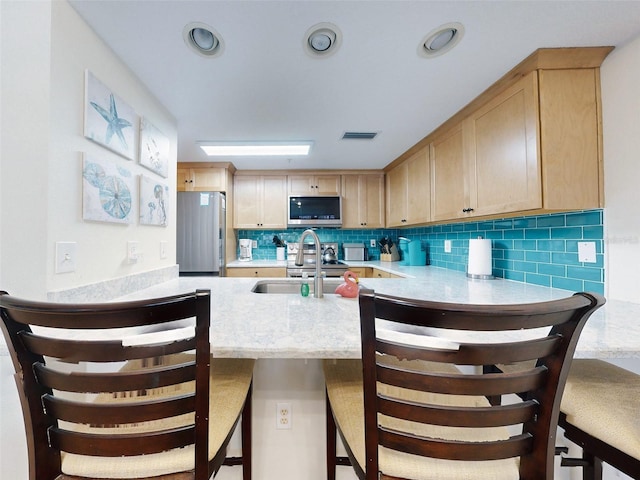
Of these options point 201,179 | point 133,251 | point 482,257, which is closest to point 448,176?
point 482,257

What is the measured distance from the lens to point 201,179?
3.36 metres

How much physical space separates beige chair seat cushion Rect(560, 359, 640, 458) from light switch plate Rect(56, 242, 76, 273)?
1.79m

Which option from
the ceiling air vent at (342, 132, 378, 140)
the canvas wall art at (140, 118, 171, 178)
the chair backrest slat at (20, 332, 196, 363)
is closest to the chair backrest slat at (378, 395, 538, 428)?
the chair backrest slat at (20, 332, 196, 363)

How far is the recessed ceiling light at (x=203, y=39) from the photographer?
1.24 meters

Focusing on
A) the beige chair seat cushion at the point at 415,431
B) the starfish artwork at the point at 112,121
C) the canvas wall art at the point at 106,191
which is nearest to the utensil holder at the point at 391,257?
the beige chair seat cushion at the point at 415,431

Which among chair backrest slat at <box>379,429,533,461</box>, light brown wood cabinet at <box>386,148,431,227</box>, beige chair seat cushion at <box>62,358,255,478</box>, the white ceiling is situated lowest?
beige chair seat cushion at <box>62,358,255,478</box>

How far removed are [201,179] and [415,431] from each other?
132 inches

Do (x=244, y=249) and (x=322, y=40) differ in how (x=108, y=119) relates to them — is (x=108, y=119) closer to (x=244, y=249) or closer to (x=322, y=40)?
(x=322, y=40)

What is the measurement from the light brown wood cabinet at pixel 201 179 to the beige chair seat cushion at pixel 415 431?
9.60 feet

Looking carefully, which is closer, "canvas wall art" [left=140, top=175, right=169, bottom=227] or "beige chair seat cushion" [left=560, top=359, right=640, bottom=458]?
"beige chair seat cushion" [left=560, top=359, right=640, bottom=458]

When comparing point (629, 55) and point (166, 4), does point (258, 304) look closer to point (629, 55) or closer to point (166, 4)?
point (166, 4)

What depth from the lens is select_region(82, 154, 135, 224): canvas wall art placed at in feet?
3.95

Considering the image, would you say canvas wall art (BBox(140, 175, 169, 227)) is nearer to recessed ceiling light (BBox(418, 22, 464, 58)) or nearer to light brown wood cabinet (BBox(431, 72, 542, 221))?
recessed ceiling light (BBox(418, 22, 464, 58))

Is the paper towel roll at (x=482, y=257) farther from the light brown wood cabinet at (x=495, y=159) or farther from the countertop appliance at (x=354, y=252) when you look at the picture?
the countertop appliance at (x=354, y=252)
